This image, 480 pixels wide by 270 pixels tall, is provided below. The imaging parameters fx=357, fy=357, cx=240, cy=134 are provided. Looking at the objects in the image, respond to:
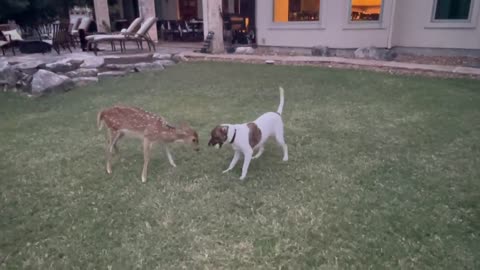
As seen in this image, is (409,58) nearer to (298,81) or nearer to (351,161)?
(298,81)

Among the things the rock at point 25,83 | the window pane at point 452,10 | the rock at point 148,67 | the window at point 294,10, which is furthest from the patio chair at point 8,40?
the window pane at point 452,10

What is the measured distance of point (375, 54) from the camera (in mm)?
10656

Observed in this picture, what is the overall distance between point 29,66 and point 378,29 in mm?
10172

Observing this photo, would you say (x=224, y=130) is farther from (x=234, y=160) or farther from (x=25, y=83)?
(x=25, y=83)

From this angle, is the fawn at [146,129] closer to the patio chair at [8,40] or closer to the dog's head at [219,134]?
the dog's head at [219,134]

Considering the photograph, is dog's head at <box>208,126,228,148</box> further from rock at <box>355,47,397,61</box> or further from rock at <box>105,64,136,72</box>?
rock at <box>355,47,397,61</box>

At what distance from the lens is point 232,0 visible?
1802 centimetres

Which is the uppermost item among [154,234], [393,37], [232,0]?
[232,0]

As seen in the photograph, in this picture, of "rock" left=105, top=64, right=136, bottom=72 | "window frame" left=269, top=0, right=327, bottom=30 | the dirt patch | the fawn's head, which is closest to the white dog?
the fawn's head

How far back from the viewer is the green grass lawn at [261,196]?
253cm

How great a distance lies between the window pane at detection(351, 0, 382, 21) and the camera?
1127 cm

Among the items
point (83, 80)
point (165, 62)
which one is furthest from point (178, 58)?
point (83, 80)

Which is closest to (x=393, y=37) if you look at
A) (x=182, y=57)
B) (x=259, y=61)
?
(x=259, y=61)

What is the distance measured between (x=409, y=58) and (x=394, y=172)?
8.00m
